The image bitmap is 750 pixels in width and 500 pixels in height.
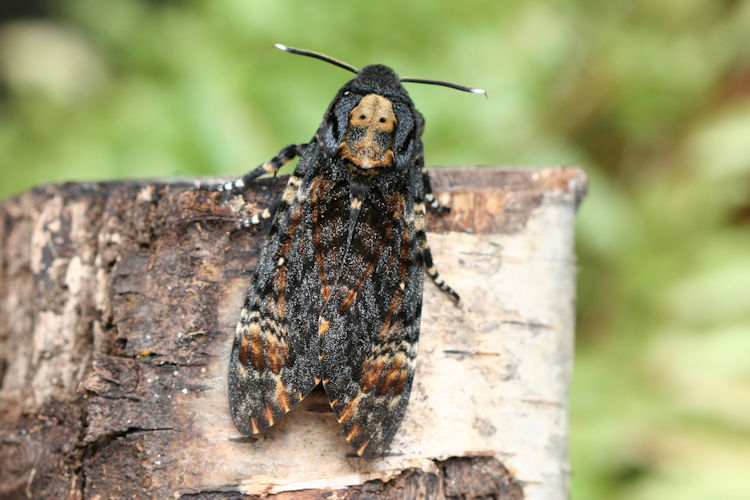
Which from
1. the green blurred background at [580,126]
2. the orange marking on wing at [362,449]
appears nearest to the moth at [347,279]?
the orange marking on wing at [362,449]

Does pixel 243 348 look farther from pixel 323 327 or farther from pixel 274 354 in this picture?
pixel 323 327

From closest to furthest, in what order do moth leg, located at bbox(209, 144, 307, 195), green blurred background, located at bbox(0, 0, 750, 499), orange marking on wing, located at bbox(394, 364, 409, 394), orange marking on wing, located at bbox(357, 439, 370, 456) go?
orange marking on wing, located at bbox(357, 439, 370, 456) → orange marking on wing, located at bbox(394, 364, 409, 394) → moth leg, located at bbox(209, 144, 307, 195) → green blurred background, located at bbox(0, 0, 750, 499)

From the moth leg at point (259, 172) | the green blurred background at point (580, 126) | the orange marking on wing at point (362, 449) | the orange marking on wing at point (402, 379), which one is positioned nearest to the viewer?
the orange marking on wing at point (362, 449)

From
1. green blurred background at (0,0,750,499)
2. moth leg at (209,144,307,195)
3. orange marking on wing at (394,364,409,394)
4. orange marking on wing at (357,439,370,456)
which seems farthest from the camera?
green blurred background at (0,0,750,499)

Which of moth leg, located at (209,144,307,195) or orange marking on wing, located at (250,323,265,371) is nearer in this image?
orange marking on wing, located at (250,323,265,371)

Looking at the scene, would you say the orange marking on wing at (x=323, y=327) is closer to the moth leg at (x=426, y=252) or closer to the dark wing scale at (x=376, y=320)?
the dark wing scale at (x=376, y=320)

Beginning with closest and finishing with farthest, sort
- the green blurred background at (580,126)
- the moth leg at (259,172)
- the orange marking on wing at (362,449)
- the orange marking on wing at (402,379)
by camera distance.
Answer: the orange marking on wing at (362,449) → the orange marking on wing at (402,379) → the moth leg at (259,172) → the green blurred background at (580,126)

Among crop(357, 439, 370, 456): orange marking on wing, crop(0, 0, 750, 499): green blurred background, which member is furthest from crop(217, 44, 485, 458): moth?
crop(0, 0, 750, 499): green blurred background

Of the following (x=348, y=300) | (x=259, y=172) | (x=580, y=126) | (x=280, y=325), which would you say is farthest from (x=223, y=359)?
(x=580, y=126)

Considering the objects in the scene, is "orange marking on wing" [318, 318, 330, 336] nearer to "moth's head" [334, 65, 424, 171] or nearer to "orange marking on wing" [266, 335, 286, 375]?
"orange marking on wing" [266, 335, 286, 375]
